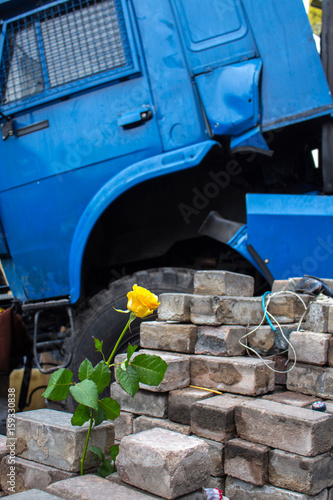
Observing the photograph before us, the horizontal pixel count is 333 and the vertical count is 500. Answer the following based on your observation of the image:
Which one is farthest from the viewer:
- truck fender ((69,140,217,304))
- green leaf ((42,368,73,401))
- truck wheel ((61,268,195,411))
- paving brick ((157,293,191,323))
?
truck wheel ((61,268,195,411))

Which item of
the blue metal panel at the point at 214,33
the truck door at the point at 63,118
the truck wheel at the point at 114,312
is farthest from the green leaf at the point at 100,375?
the blue metal panel at the point at 214,33

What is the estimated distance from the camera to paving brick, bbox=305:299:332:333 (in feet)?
7.86

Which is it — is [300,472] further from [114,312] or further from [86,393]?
[114,312]

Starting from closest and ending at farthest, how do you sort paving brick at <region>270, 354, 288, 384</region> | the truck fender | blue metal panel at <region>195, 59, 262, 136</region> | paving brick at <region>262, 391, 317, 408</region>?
1. paving brick at <region>262, 391, 317, 408</region>
2. paving brick at <region>270, 354, 288, 384</region>
3. blue metal panel at <region>195, 59, 262, 136</region>
4. the truck fender

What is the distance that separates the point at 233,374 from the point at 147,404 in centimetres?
48

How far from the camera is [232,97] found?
10.00ft

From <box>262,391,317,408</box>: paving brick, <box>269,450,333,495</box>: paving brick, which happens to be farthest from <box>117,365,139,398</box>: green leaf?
<box>262,391,317,408</box>: paving brick

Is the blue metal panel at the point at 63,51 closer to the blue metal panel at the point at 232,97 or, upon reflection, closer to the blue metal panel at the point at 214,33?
the blue metal panel at the point at 214,33

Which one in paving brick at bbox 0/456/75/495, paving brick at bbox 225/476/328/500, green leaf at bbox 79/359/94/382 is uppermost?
green leaf at bbox 79/359/94/382

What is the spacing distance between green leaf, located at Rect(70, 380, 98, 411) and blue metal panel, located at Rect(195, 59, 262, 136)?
1.98 metres

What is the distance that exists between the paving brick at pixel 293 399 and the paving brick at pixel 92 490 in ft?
2.90

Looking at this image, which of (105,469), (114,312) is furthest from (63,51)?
(105,469)

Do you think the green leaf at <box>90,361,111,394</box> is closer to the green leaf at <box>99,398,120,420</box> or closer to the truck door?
the green leaf at <box>99,398,120,420</box>

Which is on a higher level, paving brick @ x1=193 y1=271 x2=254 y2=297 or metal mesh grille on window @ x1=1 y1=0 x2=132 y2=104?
metal mesh grille on window @ x1=1 y1=0 x2=132 y2=104
